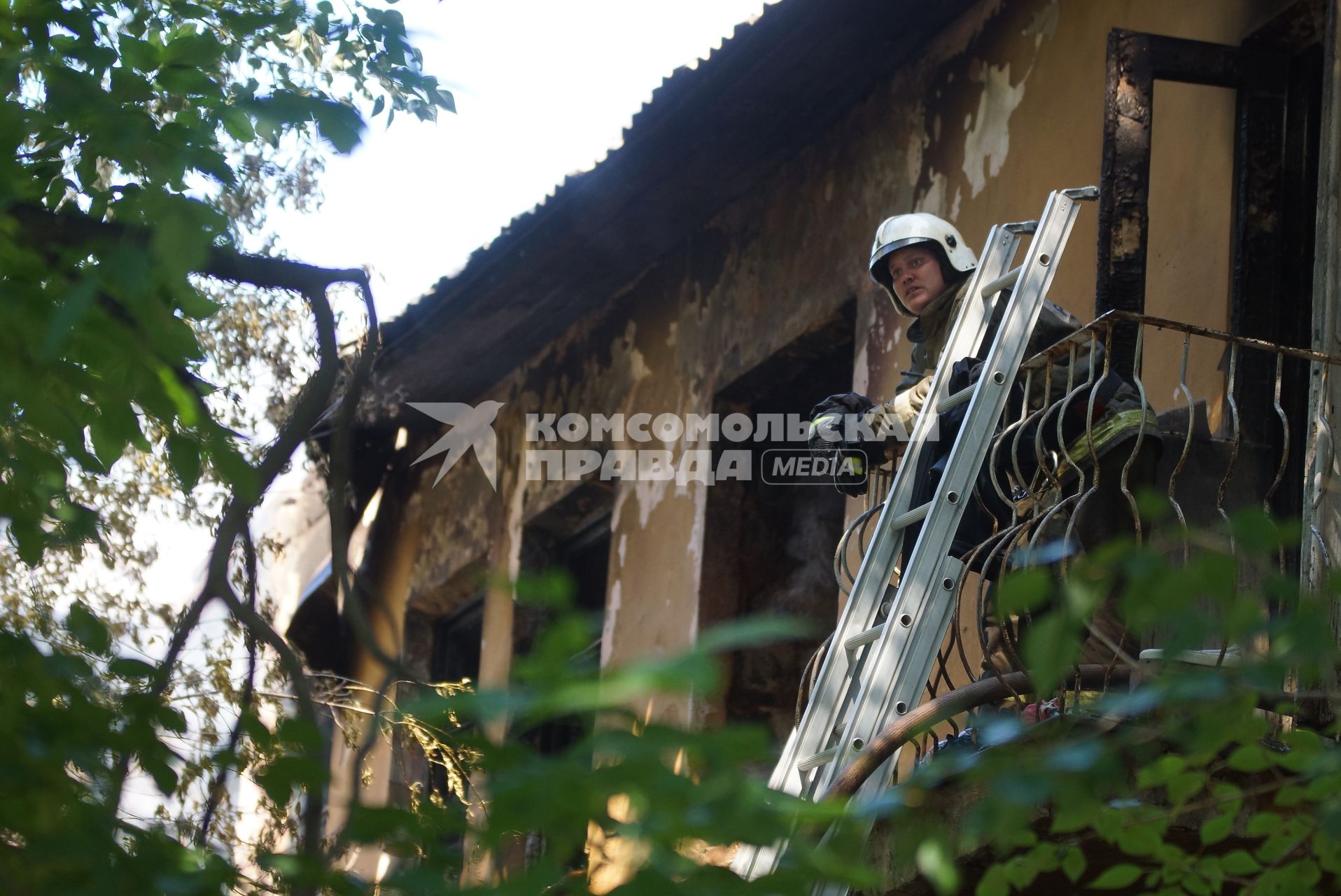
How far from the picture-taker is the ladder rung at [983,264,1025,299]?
4.97m

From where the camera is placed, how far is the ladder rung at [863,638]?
15.3 feet

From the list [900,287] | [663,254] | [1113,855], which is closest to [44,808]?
[1113,855]

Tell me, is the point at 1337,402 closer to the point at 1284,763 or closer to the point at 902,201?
the point at 1284,763

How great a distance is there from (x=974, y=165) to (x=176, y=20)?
370 cm

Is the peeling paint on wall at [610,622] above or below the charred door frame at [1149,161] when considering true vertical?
below

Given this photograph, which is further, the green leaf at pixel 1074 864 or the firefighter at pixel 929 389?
the firefighter at pixel 929 389

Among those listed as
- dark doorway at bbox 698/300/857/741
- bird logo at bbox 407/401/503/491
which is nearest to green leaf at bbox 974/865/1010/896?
dark doorway at bbox 698/300/857/741

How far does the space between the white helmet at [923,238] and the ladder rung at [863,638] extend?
125 centimetres

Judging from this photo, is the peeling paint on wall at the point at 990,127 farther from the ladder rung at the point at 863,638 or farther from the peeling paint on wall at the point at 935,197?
the ladder rung at the point at 863,638

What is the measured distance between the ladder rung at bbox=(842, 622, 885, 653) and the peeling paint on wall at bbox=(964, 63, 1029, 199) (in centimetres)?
248

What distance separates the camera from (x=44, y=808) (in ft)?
7.36

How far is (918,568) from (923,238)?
139 centimetres

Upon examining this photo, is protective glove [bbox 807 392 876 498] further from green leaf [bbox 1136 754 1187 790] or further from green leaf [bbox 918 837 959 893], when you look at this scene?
green leaf [bbox 918 837 959 893]

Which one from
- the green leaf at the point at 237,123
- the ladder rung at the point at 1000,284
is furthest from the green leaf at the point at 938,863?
the ladder rung at the point at 1000,284
